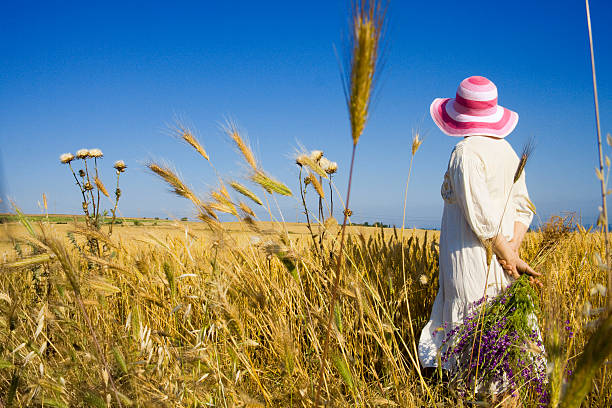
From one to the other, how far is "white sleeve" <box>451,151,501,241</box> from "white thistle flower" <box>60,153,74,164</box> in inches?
121

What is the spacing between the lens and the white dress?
6.05 feet

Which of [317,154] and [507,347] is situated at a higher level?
[317,154]

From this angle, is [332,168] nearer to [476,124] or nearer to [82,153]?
[476,124]

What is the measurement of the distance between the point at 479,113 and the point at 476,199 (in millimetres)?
503

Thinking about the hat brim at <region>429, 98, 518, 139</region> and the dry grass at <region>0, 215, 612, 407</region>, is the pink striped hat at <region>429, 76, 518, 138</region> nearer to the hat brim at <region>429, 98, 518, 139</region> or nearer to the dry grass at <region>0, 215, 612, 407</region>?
the hat brim at <region>429, 98, 518, 139</region>

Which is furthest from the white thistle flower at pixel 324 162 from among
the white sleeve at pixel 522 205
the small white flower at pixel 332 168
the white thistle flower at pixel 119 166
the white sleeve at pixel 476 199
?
the white thistle flower at pixel 119 166

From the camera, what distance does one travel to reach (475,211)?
184 cm

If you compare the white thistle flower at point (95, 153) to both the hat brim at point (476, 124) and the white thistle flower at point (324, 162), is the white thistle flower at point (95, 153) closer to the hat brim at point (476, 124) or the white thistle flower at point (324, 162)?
the white thistle flower at point (324, 162)

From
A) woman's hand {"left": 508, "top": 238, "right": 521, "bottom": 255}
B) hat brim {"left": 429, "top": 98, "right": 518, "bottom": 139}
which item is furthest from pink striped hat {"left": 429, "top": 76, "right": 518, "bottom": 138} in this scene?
woman's hand {"left": 508, "top": 238, "right": 521, "bottom": 255}

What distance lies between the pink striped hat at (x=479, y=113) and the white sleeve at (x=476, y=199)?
251 mm

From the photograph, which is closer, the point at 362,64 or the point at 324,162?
the point at 362,64

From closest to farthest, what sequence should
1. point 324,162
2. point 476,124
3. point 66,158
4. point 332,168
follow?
point 476,124 → point 324,162 → point 332,168 → point 66,158

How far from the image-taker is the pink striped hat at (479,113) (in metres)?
1.99

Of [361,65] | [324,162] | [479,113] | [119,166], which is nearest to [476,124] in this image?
[479,113]
